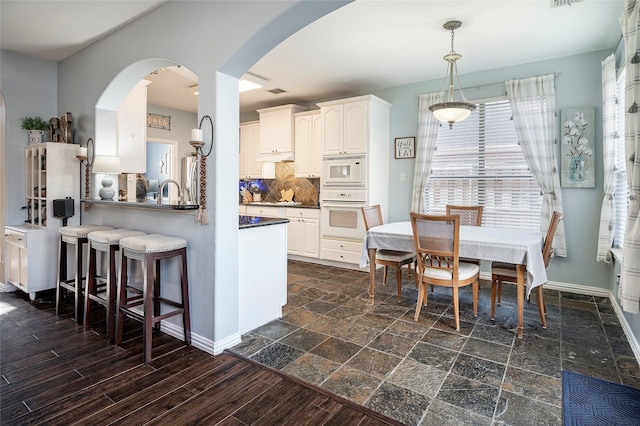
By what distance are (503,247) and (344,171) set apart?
2.68 metres

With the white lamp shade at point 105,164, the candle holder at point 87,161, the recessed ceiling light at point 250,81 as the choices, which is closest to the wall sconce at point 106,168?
the white lamp shade at point 105,164

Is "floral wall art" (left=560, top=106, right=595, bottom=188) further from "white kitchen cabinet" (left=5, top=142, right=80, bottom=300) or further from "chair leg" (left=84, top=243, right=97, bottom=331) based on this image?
"white kitchen cabinet" (left=5, top=142, right=80, bottom=300)

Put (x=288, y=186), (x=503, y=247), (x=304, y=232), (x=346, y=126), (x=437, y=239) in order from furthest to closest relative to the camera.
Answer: (x=288, y=186) < (x=304, y=232) < (x=346, y=126) < (x=437, y=239) < (x=503, y=247)

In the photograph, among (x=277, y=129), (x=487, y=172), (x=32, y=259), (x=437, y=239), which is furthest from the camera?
(x=277, y=129)

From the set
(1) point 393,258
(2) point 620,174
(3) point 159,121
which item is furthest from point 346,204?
(3) point 159,121

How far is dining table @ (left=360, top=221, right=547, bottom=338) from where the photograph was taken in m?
2.75

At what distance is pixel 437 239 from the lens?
2.90 meters

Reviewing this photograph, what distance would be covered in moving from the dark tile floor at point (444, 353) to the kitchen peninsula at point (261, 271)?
14cm

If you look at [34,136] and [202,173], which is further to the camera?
[34,136]

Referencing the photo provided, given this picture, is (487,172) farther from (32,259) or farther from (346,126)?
(32,259)

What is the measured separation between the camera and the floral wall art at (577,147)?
12.7ft

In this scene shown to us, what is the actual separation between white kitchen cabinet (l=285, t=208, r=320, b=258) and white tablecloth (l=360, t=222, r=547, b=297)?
1962 millimetres

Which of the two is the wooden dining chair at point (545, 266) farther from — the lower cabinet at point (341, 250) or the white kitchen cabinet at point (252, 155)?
the white kitchen cabinet at point (252, 155)

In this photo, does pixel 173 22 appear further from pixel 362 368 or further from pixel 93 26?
pixel 362 368
